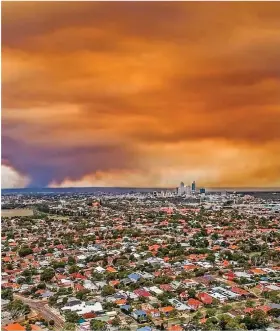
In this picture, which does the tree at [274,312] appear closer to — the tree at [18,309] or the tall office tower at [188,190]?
the tree at [18,309]

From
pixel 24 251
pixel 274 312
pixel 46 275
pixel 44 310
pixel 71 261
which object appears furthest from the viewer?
pixel 24 251

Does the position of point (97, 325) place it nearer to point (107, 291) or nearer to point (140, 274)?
point (107, 291)

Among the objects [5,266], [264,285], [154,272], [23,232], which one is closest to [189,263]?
[154,272]

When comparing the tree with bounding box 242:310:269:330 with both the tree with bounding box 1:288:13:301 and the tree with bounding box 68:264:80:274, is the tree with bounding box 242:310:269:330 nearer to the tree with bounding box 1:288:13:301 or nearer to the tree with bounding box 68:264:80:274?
the tree with bounding box 1:288:13:301

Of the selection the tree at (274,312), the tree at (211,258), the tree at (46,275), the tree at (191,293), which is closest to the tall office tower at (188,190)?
the tree at (211,258)

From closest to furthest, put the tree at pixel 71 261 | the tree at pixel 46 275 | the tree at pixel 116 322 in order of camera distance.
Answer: the tree at pixel 116 322, the tree at pixel 46 275, the tree at pixel 71 261

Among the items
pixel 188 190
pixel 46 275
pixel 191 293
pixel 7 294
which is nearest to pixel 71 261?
pixel 46 275
